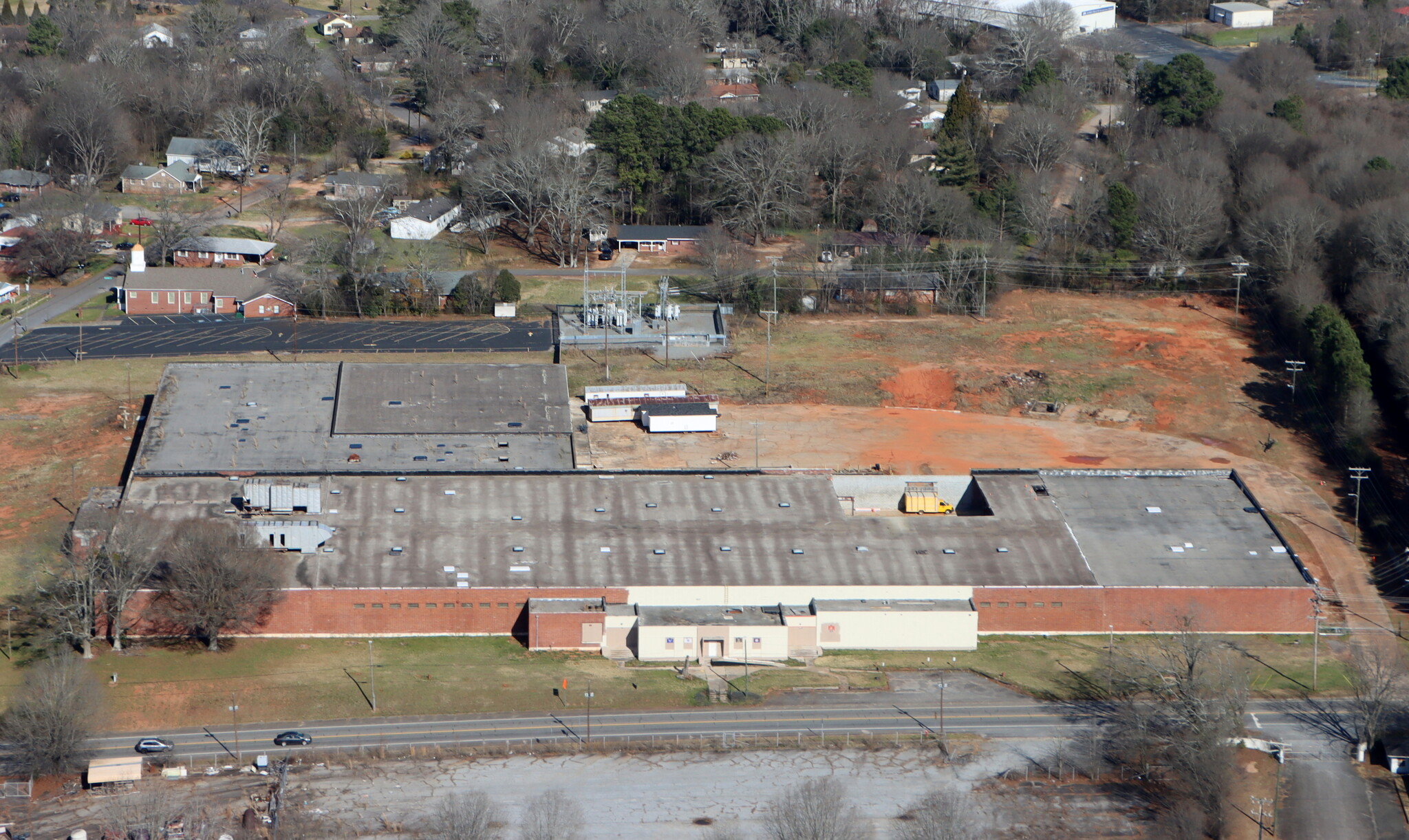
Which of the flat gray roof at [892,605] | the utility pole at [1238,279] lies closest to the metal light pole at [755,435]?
the flat gray roof at [892,605]

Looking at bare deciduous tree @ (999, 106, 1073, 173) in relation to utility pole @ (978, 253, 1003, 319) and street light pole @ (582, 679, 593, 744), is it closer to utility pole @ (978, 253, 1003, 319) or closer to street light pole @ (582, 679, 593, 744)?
utility pole @ (978, 253, 1003, 319)

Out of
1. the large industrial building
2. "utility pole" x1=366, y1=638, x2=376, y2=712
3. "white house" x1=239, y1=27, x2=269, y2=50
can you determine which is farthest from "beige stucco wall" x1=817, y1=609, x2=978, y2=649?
"white house" x1=239, y1=27, x2=269, y2=50

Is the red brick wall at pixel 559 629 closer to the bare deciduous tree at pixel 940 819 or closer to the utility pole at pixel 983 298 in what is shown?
the bare deciduous tree at pixel 940 819

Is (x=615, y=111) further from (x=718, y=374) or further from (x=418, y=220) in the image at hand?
(x=718, y=374)

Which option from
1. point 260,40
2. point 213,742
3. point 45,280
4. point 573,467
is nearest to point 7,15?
point 260,40

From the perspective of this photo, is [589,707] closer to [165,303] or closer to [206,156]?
[165,303]

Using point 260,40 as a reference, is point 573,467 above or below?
below
